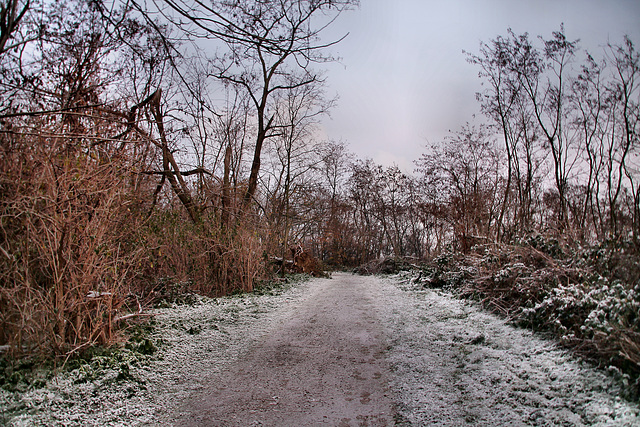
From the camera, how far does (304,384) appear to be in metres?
3.46

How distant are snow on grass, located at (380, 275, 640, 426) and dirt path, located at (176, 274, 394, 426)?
0.28m

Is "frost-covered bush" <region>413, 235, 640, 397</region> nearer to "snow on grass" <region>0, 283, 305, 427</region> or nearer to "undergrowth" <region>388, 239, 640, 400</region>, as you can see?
"undergrowth" <region>388, 239, 640, 400</region>

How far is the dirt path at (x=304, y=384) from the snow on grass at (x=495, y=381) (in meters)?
0.28

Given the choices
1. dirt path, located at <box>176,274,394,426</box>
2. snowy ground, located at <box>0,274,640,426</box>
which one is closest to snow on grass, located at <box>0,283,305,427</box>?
snowy ground, located at <box>0,274,640,426</box>

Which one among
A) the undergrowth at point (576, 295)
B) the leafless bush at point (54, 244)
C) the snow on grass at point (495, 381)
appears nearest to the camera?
the snow on grass at point (495, 381)

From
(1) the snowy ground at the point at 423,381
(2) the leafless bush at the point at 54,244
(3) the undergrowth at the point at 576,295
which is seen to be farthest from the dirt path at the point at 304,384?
(3) the undergrowth at the point at 576,295

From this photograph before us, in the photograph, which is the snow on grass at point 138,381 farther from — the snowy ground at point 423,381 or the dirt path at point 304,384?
the dirt path at point 304,384

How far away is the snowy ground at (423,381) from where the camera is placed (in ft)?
8.82

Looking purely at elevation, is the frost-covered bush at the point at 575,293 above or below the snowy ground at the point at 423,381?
above

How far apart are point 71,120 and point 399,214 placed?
25.9 metres

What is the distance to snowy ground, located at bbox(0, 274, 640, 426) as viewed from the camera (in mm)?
2688

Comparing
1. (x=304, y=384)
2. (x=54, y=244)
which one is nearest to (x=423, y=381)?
(x=304, y=384)

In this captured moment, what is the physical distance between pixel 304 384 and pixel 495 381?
70.4 inches

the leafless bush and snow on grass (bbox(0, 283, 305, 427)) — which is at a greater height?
the leafless bush
